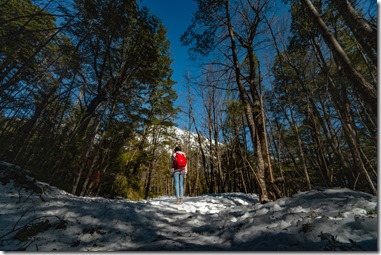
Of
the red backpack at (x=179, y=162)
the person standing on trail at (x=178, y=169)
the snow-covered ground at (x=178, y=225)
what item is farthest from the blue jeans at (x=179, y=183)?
the snow-covered ground at (x=178, y=225)

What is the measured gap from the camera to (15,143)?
5.02 metres

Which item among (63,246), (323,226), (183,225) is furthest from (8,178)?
(323,226)

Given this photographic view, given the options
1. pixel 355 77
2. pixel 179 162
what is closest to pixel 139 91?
pixel 179 162

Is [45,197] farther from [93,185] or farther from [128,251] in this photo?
[93,185]

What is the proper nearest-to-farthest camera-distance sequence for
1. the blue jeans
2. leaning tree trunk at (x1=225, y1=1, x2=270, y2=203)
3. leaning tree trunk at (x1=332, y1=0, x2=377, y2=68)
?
leaning tree trunk at (x1=332, y1=0, x2=377, y2=68)
leaning tree trunk at (x1=225, y1=1, x2=270, y2=203)
the blue jeans

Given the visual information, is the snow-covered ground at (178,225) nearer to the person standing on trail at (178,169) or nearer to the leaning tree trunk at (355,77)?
the person standing on trail at (178,169)

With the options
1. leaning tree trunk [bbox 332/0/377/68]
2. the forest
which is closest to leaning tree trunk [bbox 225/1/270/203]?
the forest

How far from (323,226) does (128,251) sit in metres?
2.26

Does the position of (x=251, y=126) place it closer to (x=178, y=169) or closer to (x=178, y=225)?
(x=178, y=169)

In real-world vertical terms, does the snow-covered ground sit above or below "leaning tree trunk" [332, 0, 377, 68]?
below

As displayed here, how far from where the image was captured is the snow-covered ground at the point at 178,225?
1.86 meters

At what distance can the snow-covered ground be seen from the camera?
73.2 inches

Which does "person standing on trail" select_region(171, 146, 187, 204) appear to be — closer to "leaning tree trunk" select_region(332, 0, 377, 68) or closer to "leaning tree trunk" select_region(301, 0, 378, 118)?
"leaning tree trunk" select_region(301, 0, 378, 118)

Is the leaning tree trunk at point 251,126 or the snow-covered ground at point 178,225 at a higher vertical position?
the leaning tree trunk at point 251,126
